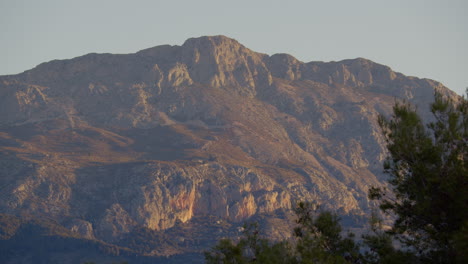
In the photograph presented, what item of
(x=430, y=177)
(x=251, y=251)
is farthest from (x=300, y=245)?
(x=430, y=177)

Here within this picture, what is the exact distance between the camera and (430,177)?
59.3m

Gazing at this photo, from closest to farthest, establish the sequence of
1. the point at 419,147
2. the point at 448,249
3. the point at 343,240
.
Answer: the point at 448,249 < the point at 419,147 < the point at 343,240

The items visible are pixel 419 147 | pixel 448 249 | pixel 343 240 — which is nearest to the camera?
pixel 448 249

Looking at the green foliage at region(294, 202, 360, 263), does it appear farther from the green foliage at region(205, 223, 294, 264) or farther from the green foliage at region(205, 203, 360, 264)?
the green foliage at region(205, 223, 294, 264)

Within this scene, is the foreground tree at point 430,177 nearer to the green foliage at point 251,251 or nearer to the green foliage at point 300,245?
the green foliage at point 300,245

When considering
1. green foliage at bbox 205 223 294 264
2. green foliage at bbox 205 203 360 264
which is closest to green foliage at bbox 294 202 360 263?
green foliage at bbox 205 203 360 264

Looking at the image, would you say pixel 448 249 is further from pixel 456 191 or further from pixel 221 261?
pixel 221 261

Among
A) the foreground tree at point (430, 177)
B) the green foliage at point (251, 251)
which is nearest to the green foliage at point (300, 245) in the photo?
the green foliage at point (251, 251)

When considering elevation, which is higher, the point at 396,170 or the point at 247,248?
the point at 396,170

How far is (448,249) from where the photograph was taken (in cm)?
5706

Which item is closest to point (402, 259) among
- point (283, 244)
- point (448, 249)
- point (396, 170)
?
point (448, 249)

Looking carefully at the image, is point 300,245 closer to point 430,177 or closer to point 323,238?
point 323,238

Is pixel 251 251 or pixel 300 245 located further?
pixel 251 251

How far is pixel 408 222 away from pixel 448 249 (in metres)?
5.24
